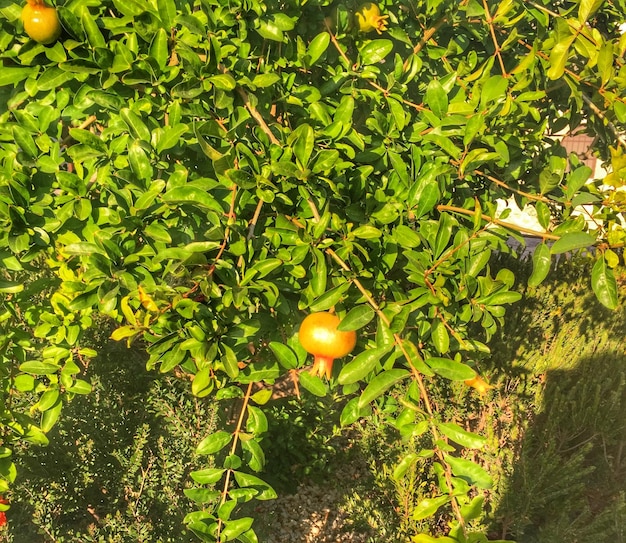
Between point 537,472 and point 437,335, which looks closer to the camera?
point 437,335

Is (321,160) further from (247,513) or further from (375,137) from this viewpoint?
(247,513)

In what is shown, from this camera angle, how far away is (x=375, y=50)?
1.22 meters

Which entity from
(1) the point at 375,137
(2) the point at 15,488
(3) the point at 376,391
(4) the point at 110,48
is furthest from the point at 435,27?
(2) the point at 15,488

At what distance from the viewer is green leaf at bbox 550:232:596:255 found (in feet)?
2.86

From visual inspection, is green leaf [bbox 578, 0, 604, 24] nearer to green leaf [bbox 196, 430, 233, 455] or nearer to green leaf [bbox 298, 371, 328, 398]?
green leaf [bbox 298, 371, 328, 398]

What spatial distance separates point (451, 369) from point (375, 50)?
2.41 ft

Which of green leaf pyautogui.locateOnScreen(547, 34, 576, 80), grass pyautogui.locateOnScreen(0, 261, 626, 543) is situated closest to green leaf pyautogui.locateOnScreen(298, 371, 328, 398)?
green leaf pyautogui.locateOnScreen(547, 34, 576, 80)

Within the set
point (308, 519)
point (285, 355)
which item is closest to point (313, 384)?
point (285, 355)

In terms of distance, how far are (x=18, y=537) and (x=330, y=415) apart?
1.54 m

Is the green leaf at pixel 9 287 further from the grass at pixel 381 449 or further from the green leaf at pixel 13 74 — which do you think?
the grass at pixel 381 449

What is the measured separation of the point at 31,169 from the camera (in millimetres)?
1043

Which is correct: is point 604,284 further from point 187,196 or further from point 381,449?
point 381,449

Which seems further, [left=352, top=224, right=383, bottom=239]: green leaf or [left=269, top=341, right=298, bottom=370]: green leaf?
[left=269, top=341, right=298, bottom=370]: green leaf

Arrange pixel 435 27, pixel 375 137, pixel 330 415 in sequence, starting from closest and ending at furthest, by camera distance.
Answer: pixel 375 137
pixel 435 27
pixel 330 415
